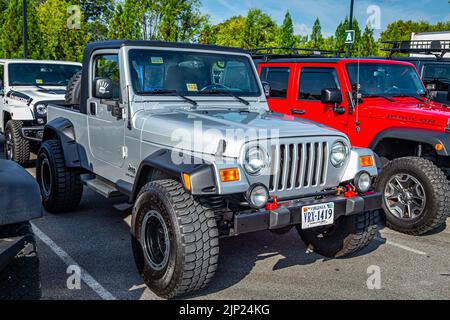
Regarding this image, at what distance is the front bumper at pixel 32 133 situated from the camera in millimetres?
7893

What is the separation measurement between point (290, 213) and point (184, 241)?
814 millimetres

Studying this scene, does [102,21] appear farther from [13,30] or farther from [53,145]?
[53,145]

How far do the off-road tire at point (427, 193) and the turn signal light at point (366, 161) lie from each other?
57.4 inches

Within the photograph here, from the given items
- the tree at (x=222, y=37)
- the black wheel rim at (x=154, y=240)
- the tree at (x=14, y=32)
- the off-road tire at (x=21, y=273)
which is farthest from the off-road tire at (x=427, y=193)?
the tree at (x=222, y=37)

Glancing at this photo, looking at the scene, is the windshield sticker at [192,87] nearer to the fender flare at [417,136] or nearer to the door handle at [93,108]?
the door handle at [93,108]

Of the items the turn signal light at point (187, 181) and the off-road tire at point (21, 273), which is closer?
the off-road tire at point (21, 273)

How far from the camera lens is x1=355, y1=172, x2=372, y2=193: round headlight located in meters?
3.90

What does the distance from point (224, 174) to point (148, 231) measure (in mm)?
934

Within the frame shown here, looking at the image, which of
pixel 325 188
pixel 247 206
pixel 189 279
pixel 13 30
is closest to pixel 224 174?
pixel 247 206

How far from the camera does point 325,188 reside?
3.92m

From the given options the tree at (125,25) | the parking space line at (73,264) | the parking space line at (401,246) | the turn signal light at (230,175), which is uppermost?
the tree at (125,25)

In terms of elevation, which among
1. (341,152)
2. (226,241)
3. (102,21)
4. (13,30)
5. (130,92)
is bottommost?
(226,241)

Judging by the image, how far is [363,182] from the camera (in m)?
3.92

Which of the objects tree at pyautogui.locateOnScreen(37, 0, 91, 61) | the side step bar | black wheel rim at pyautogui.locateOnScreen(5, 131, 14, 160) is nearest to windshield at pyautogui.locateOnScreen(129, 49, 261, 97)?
the side step bar
